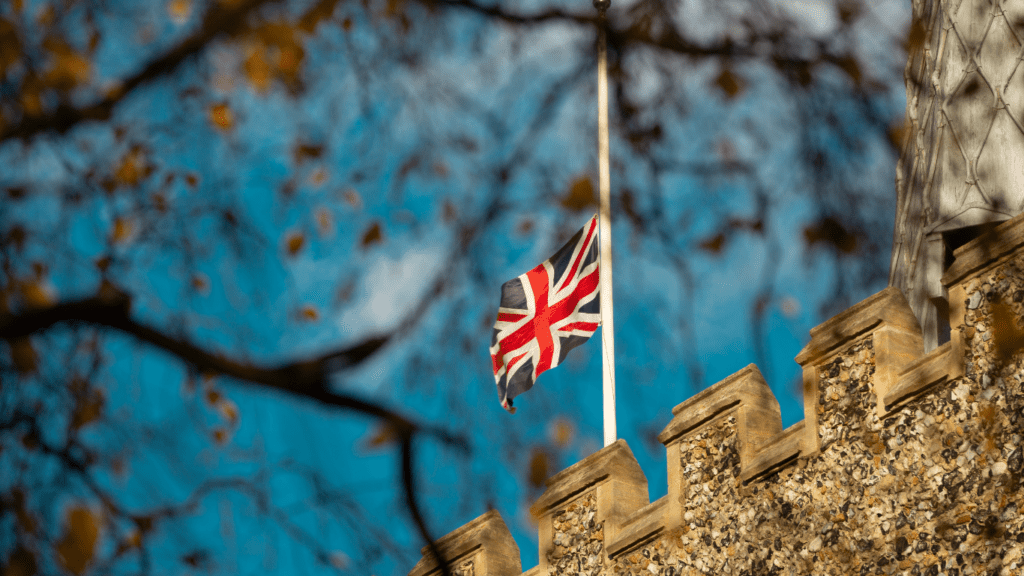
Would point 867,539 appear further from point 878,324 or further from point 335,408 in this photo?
point 335,408

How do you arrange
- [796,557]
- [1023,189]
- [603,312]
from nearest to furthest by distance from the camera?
[796,557]
[1023,189]
[603,312]

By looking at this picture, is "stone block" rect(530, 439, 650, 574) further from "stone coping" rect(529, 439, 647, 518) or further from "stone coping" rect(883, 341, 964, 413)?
"stone coping" rect(883, 341, 964, 413)

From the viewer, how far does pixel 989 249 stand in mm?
8562

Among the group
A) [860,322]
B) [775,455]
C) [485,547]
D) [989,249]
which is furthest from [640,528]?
[989,249]

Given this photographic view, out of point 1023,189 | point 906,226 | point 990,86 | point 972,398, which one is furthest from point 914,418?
point 906,226

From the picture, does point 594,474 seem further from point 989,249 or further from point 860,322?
point 989,249

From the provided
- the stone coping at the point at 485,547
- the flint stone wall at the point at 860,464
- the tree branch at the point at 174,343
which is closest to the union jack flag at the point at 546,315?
the stone coping at the point at 485,547

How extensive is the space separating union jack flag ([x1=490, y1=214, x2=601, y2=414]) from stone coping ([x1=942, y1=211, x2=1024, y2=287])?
5.15 meters

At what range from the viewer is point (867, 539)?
8.59 meters

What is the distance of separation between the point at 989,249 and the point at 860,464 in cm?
176

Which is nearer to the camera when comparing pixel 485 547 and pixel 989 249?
pixel 989 249

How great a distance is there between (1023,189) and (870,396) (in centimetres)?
334

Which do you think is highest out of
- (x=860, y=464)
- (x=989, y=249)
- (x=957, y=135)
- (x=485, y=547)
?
(x=957, y=135)

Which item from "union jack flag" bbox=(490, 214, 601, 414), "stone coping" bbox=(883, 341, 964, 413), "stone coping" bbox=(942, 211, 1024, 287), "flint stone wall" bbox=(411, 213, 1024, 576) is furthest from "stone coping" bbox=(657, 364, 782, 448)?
"union jack flag" bbox=(490, 214, 601, 414)
